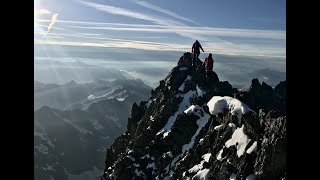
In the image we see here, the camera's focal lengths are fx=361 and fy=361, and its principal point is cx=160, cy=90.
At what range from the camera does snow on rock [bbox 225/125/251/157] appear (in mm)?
47812

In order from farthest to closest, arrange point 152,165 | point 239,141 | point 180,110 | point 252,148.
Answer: point 180,110, point 152,165, point 239,141, point 252,148

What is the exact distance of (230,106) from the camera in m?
57.1

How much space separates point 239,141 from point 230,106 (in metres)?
8.27

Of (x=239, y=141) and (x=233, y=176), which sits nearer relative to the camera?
(x=233, y=176)

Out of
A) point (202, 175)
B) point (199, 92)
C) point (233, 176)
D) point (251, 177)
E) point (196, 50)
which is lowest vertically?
point (202, 175)

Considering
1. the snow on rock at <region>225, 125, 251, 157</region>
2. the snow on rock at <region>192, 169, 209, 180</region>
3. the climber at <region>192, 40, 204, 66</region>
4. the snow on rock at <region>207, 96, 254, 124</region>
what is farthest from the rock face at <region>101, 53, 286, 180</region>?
the climber at <region>192, 40, 204, 66</region>

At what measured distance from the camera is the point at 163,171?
263 ft

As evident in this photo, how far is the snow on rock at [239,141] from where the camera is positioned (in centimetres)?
4781

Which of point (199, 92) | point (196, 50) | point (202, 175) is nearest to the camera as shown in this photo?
point (202, 175)

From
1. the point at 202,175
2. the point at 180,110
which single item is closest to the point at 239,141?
the point at 202,175

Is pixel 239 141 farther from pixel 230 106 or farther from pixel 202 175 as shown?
pixel 230 106
